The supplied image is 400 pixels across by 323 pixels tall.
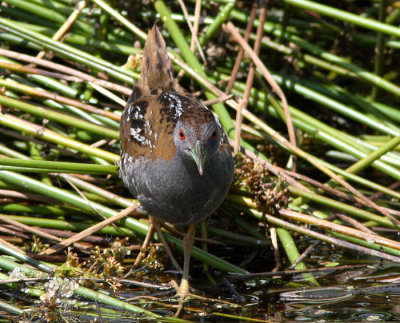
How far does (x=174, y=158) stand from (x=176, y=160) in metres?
0.02

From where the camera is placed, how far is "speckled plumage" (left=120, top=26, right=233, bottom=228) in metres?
3.80

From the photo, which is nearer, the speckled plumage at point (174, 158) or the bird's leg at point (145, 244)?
the speckled plumage at point (174, 158)

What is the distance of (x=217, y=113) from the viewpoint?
496 cm

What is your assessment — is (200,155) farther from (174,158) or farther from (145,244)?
(145,244)

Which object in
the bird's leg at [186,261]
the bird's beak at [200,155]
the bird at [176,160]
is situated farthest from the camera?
the bird's leg at [186,261]

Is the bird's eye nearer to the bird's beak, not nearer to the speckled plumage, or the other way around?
the speckled plumage

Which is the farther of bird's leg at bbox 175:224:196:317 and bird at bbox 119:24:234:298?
bird's leg at bbox 175:224:196:317

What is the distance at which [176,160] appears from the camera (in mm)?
3938

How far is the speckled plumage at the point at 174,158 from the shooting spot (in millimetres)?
3797

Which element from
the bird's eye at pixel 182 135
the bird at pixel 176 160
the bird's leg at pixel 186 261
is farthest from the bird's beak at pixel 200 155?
the bird's leg at pixel 186 261

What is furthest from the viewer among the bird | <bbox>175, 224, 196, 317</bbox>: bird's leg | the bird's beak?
<bbox>175, 224, 196, 317</bbox>: bird's leg

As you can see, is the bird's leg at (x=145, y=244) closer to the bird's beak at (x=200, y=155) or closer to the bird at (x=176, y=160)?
the bird at (x=176, y=160)

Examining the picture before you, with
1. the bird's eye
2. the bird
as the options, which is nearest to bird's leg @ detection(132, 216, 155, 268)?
the bird

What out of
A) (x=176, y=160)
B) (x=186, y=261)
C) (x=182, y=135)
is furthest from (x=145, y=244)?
(x=182, y=135)
